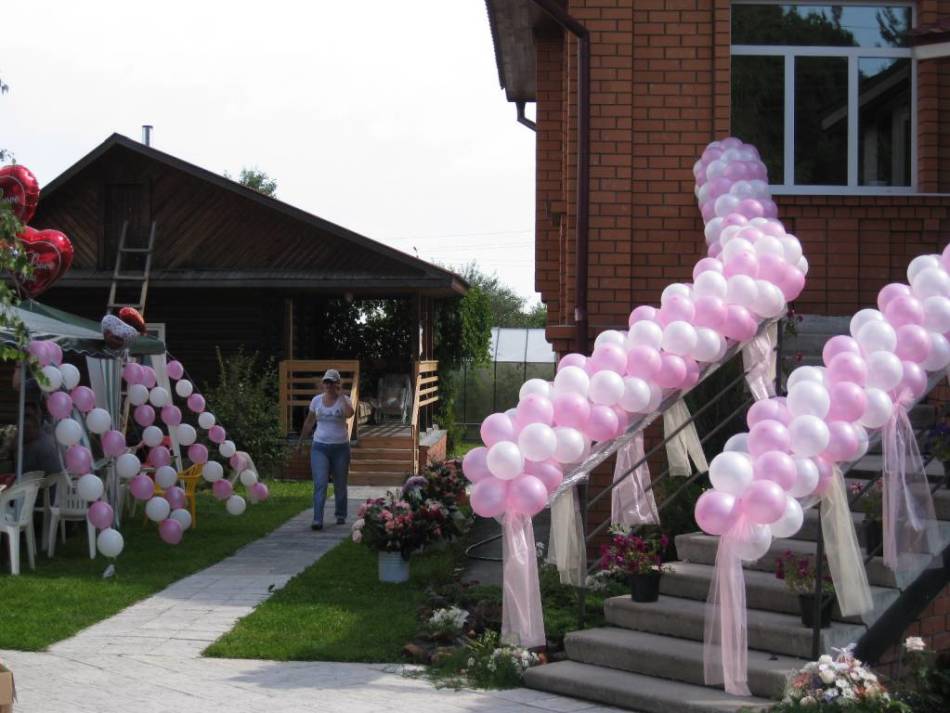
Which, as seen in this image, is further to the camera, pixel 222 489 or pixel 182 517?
pixel 222 489

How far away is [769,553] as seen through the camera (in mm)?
7727

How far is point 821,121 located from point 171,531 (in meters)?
Answer: 7.12

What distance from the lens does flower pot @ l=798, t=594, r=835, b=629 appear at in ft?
22.0

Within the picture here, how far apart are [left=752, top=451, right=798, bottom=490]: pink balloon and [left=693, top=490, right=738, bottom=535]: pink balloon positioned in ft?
0.61

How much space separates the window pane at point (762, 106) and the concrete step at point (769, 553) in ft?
12.5

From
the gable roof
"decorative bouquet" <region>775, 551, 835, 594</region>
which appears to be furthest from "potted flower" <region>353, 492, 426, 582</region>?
the gable roof

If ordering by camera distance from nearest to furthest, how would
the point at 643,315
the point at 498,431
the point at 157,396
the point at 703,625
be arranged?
the point at 498,431 < the point at 703,625 < the point at 643,315 < the point at 157,396

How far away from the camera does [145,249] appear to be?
860 inches

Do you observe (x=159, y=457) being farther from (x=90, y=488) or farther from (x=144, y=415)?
(x=90, y=488)

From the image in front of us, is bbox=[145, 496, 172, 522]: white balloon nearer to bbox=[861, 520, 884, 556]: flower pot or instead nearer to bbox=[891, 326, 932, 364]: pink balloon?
bbox=[861, 520, 884, 556]: flower pot

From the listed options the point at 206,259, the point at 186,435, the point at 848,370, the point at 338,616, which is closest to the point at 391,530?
the point at 338,616

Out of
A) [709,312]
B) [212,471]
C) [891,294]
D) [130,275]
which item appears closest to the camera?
[891,294]

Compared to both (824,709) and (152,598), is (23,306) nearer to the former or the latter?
(152,598)

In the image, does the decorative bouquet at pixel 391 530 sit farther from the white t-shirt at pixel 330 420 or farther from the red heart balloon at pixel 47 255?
the red heart balloon at pixel 47 255
